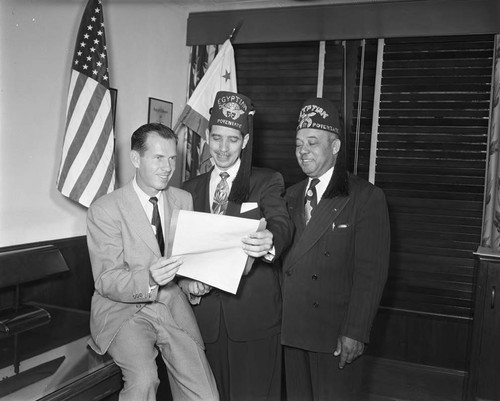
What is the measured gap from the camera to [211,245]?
187 centimetres

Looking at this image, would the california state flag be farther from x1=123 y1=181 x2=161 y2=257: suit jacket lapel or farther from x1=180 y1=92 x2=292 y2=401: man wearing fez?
x1=123 y1=181 x2=161 y2=257: suit jacket lapel

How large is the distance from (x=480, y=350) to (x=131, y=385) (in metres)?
2.00

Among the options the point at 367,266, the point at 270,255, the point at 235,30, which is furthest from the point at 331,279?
the point at 235,30

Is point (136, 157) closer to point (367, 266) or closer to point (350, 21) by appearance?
point (367, 266)

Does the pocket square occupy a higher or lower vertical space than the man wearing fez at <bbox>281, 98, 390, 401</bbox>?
higher

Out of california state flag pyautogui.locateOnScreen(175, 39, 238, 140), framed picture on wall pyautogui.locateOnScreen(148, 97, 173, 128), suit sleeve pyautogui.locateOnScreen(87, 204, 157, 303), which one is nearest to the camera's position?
suit sleeve pyautogui.locateOnScreen(87, 204, 157, 303)

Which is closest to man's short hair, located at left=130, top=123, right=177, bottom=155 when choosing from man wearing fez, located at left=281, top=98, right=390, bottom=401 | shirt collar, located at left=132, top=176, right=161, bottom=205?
shirt collar, located at left=132, top=176, right=161, bottom=205

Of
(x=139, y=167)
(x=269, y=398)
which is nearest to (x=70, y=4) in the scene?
(x=139, y=167)

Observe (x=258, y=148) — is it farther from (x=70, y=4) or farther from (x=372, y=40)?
(x=70, y=4)

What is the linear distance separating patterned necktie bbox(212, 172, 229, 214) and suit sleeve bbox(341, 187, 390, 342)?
0.58 metres

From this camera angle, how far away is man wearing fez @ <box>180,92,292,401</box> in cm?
220

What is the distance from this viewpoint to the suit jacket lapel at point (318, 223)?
2.27 meters

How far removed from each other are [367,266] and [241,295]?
55 cm

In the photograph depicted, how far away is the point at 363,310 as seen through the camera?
2.19 meters
